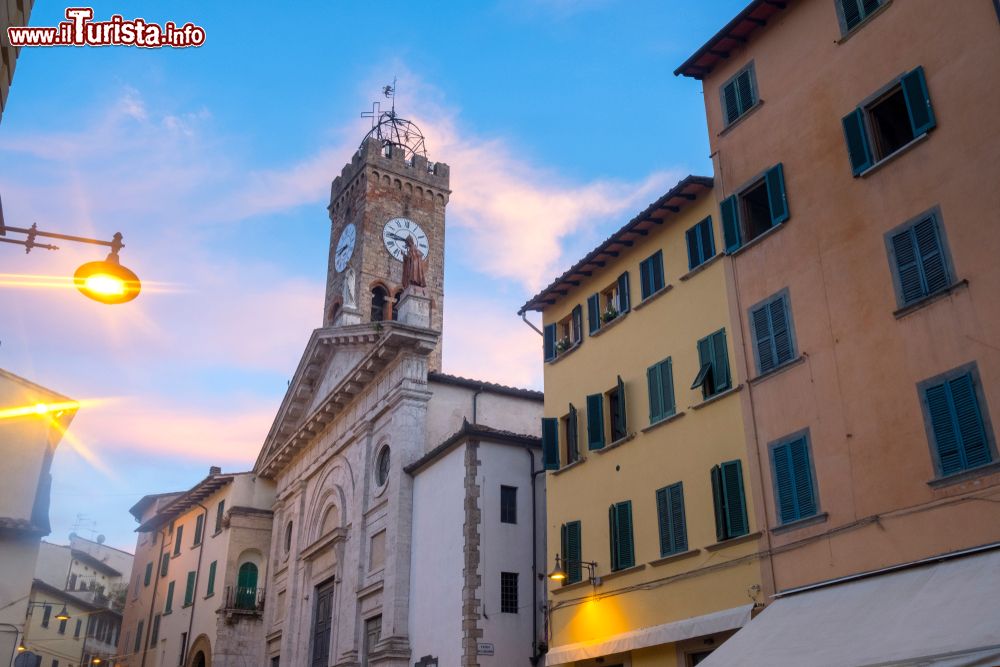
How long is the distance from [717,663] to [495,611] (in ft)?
32.7

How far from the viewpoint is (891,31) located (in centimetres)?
1453

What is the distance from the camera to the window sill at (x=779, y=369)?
14.9 meters

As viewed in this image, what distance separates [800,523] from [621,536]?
4508 millimetres

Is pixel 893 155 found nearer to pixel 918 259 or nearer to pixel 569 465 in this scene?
pixel 918 259

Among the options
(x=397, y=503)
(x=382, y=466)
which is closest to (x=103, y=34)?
(x=397, y=503)

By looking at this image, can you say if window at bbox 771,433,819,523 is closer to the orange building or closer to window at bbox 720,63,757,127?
the orange building

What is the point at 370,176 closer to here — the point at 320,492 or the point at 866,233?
the point at 320,492

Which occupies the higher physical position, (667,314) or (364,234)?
(364,234)

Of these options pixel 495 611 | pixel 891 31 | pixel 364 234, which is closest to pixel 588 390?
pixel 495 611

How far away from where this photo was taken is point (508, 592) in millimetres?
22797

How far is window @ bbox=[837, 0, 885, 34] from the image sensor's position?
49.5ft

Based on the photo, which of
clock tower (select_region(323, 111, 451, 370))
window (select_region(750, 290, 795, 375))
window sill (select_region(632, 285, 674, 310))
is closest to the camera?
window (select_region(750, 290, 795, 375))

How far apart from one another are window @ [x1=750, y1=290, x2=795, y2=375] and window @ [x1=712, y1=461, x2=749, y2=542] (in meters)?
1.75

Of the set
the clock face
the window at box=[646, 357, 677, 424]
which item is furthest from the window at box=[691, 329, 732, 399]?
the clock face
